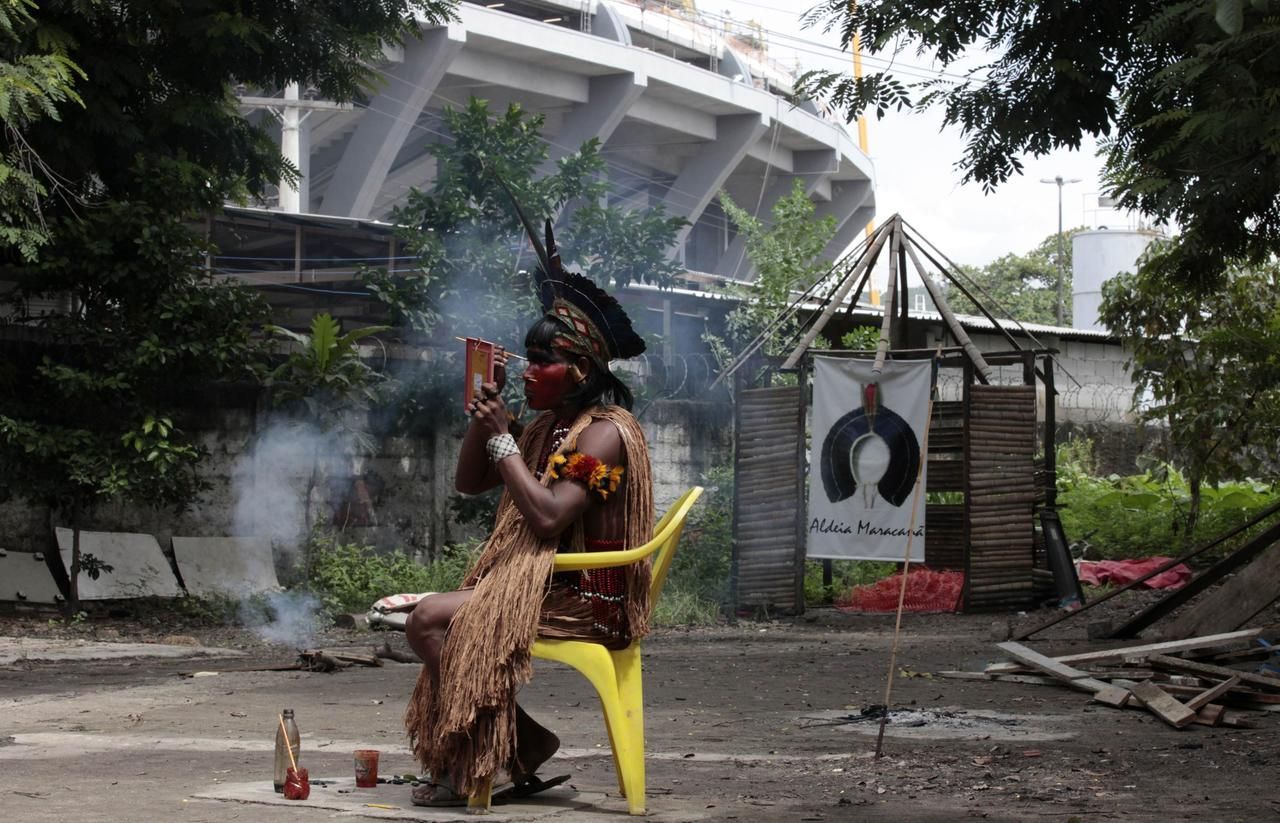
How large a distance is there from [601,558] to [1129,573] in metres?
11.4

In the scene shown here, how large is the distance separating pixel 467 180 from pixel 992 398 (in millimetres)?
5689

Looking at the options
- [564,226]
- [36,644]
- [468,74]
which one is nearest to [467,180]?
[564,226]

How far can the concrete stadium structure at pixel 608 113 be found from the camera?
30.5m

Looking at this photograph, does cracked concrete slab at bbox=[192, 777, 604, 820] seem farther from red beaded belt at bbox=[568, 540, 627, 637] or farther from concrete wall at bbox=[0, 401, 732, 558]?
concrete wall at bbox=[0, 401, 732, 558]

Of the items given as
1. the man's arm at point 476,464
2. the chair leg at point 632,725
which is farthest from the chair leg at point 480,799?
the man's arm at point 476,464

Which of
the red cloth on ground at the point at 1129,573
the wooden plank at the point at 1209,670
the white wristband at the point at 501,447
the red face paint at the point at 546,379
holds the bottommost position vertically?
the wooden plank at the point at 1209,670

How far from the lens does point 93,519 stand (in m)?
13.4

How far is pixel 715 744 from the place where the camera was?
6.47m

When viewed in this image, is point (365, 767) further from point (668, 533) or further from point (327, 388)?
point (327, 388)

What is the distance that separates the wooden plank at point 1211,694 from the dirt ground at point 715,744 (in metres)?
0.18

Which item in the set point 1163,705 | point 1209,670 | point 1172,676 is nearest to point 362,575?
point 1172,676

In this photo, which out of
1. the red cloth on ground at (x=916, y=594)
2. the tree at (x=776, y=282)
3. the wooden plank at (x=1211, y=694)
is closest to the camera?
the wooden plank at (x=1211, y=694)

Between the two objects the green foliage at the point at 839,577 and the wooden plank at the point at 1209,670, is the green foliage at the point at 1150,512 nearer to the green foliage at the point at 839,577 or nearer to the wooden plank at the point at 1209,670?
the green foliage at the point at 839,577

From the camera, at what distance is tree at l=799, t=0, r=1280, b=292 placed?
690cm
